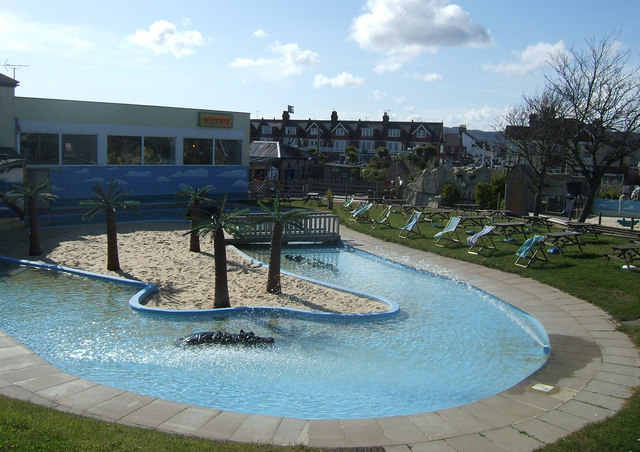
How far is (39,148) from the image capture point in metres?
26.9

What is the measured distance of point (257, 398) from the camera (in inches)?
331

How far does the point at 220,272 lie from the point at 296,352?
121 inches

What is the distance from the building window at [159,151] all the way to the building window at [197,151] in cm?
77

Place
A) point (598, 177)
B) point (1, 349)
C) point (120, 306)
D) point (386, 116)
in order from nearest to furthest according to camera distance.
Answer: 1. point (1, 349)
2. point (120, 306)
3. point (598, 177)
4. point (386, 116)

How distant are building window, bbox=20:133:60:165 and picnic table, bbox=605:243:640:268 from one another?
2500 centimetres

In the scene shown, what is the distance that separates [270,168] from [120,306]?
111ft

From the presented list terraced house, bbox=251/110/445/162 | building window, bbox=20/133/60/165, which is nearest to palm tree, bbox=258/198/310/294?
building window, bbox=20/133/60/165

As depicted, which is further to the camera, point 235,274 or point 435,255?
point 435,255

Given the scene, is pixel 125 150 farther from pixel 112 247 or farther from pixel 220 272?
pixel 220 272

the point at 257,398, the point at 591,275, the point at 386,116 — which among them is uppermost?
the point at 386,116

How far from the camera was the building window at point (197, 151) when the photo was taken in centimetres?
3259

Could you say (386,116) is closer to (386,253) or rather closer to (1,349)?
(386,253)

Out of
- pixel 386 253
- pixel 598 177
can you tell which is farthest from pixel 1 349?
pixel 598 177

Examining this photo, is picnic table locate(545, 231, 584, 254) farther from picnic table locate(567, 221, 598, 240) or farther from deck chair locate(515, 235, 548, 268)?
picnic table locate(567, 221, 598, 240)
